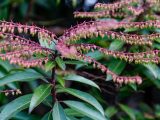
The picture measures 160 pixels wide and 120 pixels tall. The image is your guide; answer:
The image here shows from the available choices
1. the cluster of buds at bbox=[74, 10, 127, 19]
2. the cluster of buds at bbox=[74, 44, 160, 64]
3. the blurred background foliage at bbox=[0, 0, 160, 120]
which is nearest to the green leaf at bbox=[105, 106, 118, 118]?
the blurred background foliage at bbox=[0, 0, 160, 120]

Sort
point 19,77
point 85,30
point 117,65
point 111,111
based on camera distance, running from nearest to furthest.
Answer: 1. point 85,30
2. point 19,77
3. point 117,65
4. point 111,111

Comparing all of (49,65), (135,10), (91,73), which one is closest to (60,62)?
(49,65)

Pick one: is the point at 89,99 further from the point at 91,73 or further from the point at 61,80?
the point at 91,73

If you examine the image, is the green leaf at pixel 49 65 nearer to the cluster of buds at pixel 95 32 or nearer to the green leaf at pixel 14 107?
the cluster of buds at pixel 95 32

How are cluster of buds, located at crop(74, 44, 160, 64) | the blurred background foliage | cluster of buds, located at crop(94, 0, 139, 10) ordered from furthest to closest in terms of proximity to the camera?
the blurred background foliage, cluster of buds, located at crop(94, 0, 139, 10), cluster of buds, located at crop(74, 44, 160, 64)

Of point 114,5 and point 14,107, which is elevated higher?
point 114,5

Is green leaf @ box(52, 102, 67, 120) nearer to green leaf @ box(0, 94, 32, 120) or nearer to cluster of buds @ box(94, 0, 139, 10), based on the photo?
green leaf @ box(0, 94, 32, 120)
